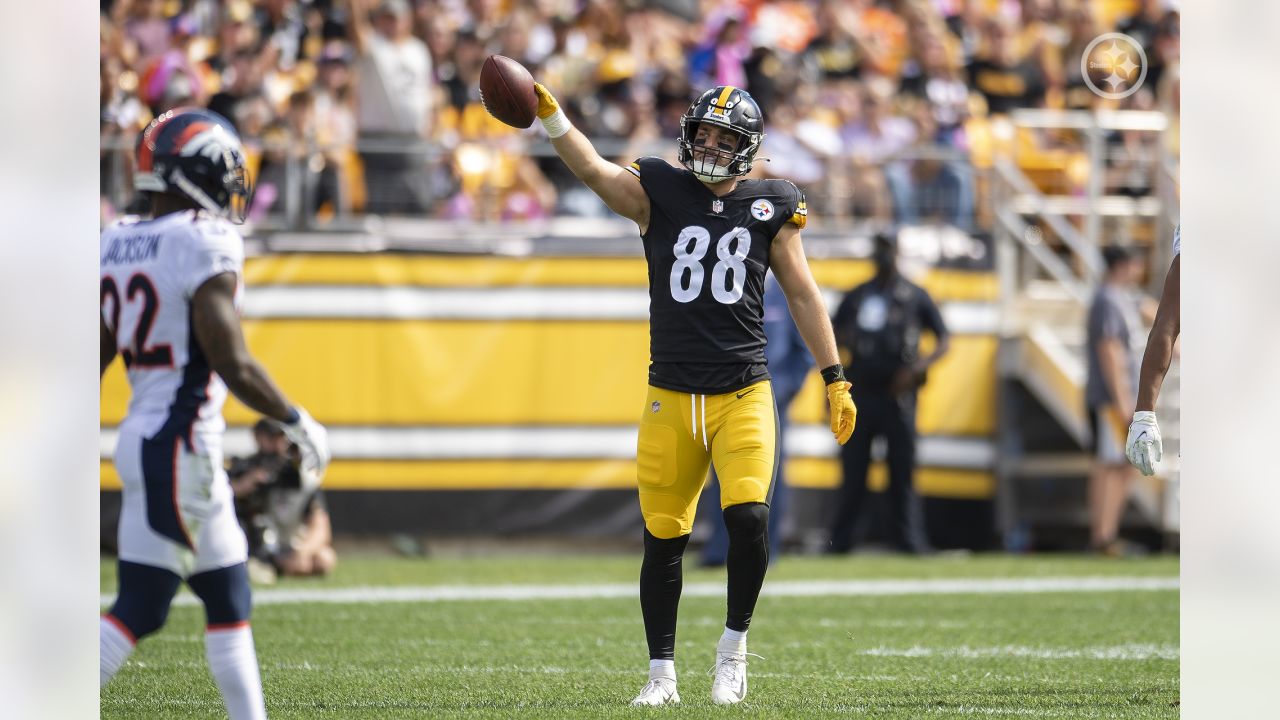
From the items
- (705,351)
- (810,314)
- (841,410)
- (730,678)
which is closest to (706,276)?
(705,351)

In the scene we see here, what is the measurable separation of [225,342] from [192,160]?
537 millimetres

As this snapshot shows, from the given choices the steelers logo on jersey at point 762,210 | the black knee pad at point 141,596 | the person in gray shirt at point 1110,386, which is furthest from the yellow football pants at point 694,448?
the person in gray shirt at point 1110,386

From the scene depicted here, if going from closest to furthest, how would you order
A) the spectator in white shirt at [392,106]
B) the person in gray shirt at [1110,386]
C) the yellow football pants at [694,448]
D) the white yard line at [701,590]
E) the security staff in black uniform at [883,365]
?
the yellow football pants at [694,448] → the white yard line at [701,590] → the security staff in black uniform at [883,365] → the person in gray shirt at [1110,386] → the spectator in white shirt at [392,106]

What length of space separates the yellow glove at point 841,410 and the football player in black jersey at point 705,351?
0.23m

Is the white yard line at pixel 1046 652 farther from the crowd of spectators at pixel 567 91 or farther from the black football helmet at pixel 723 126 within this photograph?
the crowd of spectators at pixel 567 91

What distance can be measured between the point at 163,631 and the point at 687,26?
29.7ft

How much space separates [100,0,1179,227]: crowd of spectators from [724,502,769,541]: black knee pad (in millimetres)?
5614

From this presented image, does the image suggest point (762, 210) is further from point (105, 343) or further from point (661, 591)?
point (105, 343)

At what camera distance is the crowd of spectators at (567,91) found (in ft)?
38.1

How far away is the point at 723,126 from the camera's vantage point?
5566mm

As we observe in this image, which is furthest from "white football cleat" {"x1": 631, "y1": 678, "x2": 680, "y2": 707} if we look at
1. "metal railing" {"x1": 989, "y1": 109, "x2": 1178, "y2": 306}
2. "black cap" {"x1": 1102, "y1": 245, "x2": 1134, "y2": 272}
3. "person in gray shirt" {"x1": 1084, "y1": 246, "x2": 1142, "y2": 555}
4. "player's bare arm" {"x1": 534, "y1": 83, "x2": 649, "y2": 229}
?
"metal railing" {"x1": 989, "y1": 109, "x2": 1178, "y2": 306}

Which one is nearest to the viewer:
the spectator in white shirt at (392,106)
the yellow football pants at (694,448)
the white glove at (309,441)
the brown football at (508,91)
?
the white glove at (309,441)
